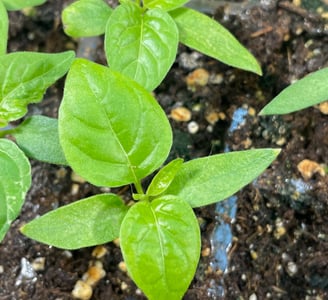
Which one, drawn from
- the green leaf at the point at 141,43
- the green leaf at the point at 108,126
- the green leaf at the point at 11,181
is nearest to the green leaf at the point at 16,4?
the green leaf at the point at 141,43

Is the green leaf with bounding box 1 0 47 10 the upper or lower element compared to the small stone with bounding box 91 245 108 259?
upper

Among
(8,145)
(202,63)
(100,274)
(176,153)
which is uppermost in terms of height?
(8,145)

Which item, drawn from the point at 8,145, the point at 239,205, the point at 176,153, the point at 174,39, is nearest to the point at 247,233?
the point at 239,205

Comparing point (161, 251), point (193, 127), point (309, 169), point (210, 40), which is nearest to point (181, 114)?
point (193, 127)

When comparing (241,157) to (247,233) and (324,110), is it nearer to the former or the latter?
(247,233)

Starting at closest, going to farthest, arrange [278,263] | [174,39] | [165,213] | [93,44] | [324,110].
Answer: [165,213], [174,39], [278,263], [324,110], [93,44]

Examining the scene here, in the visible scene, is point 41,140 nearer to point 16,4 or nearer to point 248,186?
point 16,4

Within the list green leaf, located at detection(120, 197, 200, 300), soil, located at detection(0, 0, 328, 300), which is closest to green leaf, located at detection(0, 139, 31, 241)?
green leaf, located at detection(120, 197, 200, 300)

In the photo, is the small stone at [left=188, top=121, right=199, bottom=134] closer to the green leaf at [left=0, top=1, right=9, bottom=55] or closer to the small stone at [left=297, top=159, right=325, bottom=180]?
the small stone at [left=297, top=159, right=325, bottom=180]
